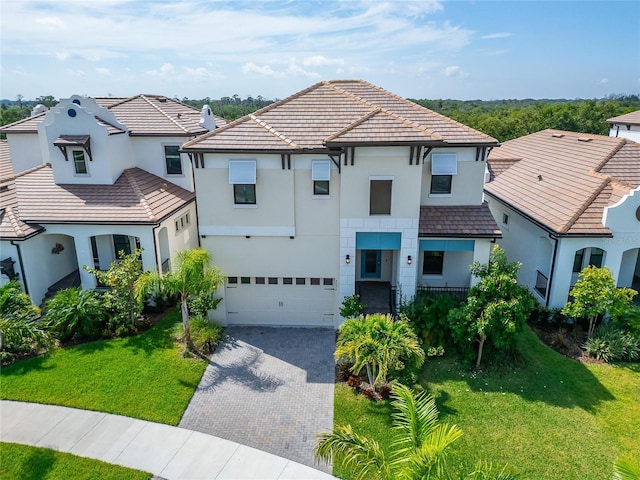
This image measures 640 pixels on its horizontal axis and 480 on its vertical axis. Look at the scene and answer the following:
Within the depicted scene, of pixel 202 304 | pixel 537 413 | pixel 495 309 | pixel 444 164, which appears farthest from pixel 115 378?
pixel 444 164

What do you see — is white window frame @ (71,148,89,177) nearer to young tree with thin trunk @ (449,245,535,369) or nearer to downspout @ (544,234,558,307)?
young tree with thin trunk @ (449,245,535,369)

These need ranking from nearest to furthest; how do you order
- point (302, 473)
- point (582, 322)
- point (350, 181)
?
point (302, 473)
point (350, 181)
point (582, 322)

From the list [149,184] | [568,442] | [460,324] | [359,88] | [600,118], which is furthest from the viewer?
[600,118]

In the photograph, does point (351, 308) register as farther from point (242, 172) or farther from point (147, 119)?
point (147, 119)

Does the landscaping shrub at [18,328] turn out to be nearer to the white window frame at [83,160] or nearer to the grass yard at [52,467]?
the grass yard at [52,467]

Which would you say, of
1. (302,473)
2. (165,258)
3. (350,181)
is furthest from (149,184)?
(302,473)

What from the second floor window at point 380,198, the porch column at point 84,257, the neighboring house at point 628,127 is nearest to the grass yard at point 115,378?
the porch column at point 84,257

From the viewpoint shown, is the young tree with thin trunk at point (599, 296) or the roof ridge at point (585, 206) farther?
the roof ridge at point (585, 206)

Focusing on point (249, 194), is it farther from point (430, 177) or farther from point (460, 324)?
point (460, 324)
